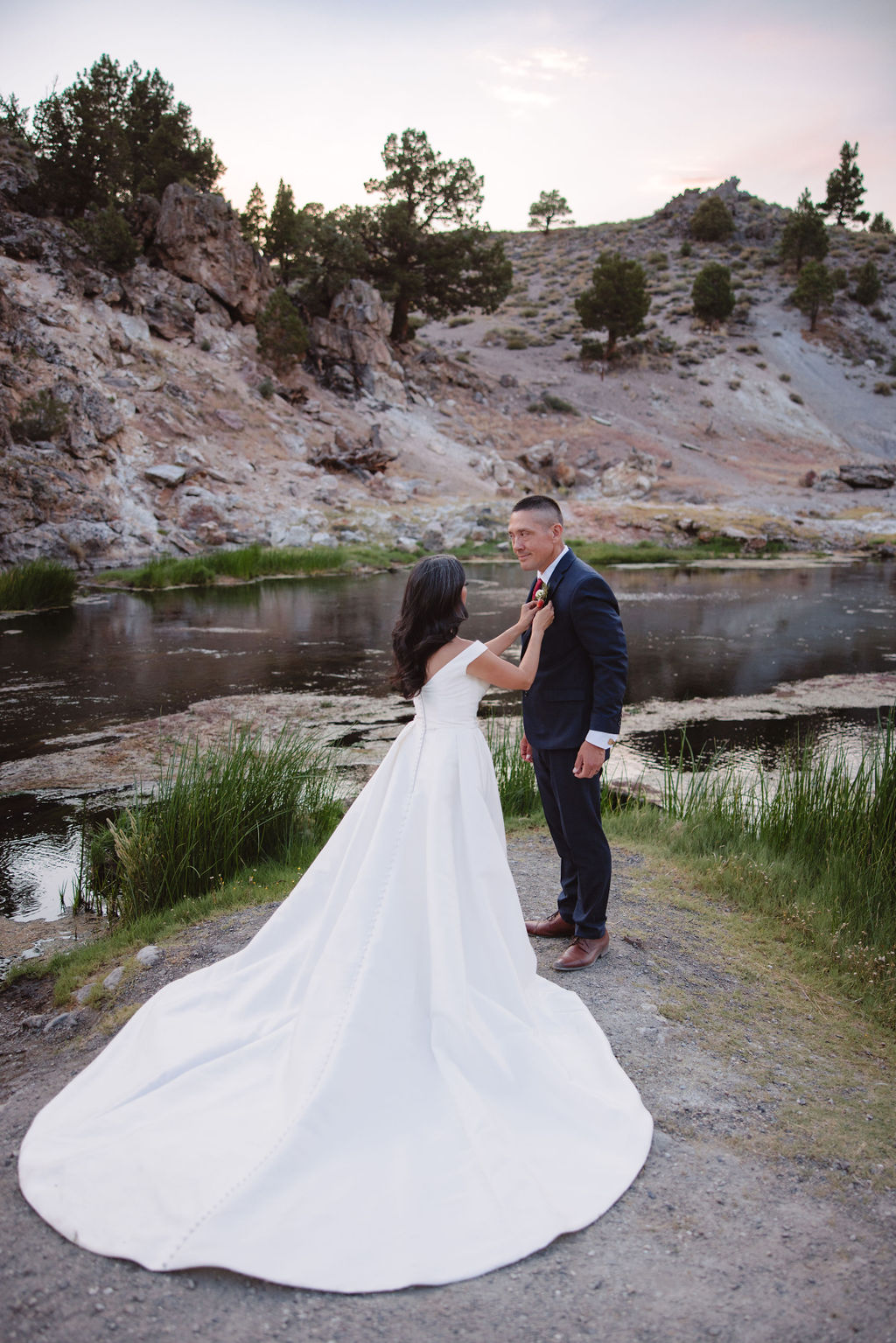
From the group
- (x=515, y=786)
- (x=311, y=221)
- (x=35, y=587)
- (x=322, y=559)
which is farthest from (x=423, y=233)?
(x=515, y=786)

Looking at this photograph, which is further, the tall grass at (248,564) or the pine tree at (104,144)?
the pine tree at (104,144)

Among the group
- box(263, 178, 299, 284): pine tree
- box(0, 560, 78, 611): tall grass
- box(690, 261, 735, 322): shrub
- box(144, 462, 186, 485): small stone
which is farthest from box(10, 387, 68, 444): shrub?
box(690, 261, 735, 322): shrub

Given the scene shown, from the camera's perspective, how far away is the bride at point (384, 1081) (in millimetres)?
2445

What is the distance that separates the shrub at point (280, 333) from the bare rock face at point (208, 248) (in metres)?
1.50

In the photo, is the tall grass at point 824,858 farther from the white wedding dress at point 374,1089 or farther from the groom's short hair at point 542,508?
the groom's short hair at point 542,508

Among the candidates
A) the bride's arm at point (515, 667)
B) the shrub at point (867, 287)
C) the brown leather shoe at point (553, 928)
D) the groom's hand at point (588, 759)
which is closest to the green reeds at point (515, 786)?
the brown leather shoe at point (553, 928)

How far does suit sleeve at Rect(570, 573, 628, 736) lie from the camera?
13.4 feet

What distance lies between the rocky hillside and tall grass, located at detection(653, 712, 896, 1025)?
21.5 metres

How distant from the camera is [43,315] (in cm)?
3019

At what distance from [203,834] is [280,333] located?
1428 inches

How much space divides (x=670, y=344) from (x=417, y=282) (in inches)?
797

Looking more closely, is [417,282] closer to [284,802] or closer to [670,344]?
[670,344]

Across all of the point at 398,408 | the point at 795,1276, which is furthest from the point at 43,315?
the point at 795,1276

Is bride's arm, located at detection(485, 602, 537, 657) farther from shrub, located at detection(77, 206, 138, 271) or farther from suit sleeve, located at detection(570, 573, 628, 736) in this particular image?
shrub, located at detection(77, 206, 138, 271)
